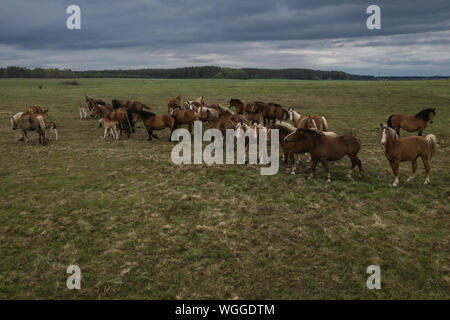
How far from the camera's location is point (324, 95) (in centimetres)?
3894

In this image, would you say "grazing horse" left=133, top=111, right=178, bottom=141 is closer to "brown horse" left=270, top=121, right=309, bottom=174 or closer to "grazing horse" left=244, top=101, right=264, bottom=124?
"grazing horse" left=244, top=101, right=264, bottom=124

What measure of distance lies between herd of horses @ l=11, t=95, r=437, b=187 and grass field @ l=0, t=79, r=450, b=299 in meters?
0.90

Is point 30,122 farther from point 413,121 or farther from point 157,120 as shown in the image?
point 413,121

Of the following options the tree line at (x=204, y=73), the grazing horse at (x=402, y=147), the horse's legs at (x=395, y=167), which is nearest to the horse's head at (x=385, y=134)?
the grazing horse at (x=402, y=147)

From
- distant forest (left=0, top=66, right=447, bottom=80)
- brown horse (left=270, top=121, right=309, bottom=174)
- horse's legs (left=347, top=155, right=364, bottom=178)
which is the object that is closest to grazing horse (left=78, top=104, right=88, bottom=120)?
brown horse (left=270, top=121, right=309, bottom=174)

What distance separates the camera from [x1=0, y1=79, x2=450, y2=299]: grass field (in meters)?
4.80

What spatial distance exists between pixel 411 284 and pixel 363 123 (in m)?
16.5

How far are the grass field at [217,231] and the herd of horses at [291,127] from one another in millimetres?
901

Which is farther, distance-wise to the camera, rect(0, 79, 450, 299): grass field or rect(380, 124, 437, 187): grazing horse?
rect(380, 124, 437, 187): grazing horse

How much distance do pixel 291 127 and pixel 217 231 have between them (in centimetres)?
541

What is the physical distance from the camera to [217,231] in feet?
20.9

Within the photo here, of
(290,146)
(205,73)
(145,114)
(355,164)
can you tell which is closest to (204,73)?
(205,73)

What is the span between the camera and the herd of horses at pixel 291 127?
27.8 feet
